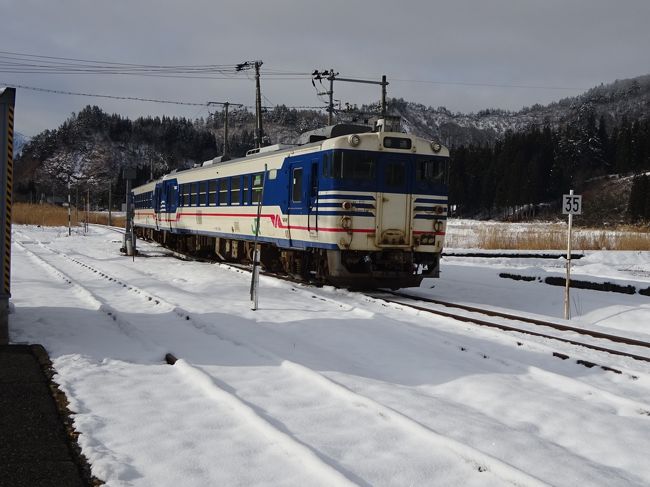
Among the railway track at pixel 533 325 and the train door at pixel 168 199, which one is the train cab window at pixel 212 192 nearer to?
the train door at pixel 168 199

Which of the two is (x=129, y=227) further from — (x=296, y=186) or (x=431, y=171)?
(x=431, y=171)

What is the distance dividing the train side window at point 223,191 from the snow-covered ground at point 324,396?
749 cm

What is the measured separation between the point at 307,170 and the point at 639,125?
316 feet

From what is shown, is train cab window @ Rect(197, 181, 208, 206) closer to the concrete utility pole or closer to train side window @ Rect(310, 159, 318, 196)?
the concrete utility pole

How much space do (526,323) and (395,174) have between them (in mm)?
4256

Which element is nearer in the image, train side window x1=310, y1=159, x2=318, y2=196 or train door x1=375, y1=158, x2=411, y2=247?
train door x1=375, y1=158, x2=411, y2=247

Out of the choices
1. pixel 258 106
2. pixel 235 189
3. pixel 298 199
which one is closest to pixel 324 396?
pixel 298 199

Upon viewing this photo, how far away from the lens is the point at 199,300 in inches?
421

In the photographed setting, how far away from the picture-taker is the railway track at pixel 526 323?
818 cm

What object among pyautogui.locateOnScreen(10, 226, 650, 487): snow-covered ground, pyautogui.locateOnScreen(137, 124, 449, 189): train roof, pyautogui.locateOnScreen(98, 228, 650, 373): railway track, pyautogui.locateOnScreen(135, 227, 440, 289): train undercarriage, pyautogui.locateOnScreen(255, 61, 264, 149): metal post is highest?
pyautogui.locateOnScreen(255, 61, 264, 149): metal post

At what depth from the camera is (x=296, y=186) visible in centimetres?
1383

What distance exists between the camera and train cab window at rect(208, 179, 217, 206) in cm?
1941

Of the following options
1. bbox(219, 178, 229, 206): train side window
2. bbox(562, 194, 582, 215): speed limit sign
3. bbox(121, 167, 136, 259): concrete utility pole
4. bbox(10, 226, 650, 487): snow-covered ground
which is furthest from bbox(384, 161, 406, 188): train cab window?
bbox(121, 167, 136, 259): concrete utility pole

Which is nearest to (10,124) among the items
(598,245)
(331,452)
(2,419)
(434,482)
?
(2,419)
